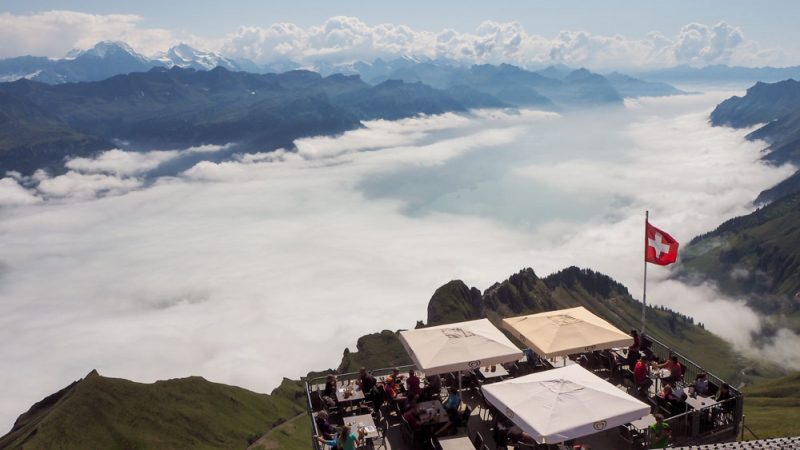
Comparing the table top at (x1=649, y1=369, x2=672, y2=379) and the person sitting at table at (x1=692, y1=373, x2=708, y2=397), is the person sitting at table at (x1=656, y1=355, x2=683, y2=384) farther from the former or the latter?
the person sitting at table at (x1=692, y1=373, x2=708, y2=397)

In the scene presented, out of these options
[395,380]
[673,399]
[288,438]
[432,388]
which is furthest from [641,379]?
[288,438]

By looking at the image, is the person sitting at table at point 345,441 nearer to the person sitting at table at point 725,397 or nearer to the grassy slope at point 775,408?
the person sitting at table at point 725,397

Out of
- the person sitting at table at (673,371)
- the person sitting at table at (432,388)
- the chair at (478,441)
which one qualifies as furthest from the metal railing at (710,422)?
the person sitting at table at (432,388)

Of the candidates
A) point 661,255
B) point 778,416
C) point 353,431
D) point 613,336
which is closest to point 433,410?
point 353,431

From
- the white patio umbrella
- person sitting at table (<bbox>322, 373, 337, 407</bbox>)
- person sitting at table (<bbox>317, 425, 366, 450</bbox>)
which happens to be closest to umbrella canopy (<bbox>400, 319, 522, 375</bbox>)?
the white patio umbrella

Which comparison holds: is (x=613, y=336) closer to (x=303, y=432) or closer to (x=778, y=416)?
(x=778, y=416)

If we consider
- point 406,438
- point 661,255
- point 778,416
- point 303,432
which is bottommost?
point 303,432

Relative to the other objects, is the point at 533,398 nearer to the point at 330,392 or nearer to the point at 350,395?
the point at 350,395
